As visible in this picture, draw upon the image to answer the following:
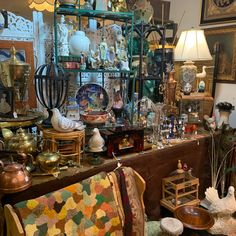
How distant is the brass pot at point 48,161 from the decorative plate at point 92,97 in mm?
605

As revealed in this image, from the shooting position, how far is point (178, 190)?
1785 millimetres

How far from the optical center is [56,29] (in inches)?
59.7

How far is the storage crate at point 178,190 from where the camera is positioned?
1.69 m

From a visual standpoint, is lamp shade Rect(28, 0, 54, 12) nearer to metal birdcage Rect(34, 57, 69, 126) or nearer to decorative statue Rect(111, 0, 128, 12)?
decorative statue Rect(111, 0, 128, 12)

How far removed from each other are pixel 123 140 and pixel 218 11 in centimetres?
172

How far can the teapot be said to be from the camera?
3.87 ft

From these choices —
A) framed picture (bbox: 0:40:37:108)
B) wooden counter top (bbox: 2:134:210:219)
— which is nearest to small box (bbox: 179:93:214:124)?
wooden counter top (bbox: 2:134:210:219)

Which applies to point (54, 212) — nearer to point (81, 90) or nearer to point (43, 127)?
point (43, 127)

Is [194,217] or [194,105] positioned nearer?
[194,217]

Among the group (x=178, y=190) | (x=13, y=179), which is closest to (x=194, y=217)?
(x=178, y=190)

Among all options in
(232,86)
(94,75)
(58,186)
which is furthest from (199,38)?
(58,186)

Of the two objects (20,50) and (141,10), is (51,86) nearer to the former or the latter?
(20,50)

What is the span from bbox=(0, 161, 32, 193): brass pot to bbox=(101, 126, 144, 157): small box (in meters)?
0.51

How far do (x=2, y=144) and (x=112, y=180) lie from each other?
1.89ft
